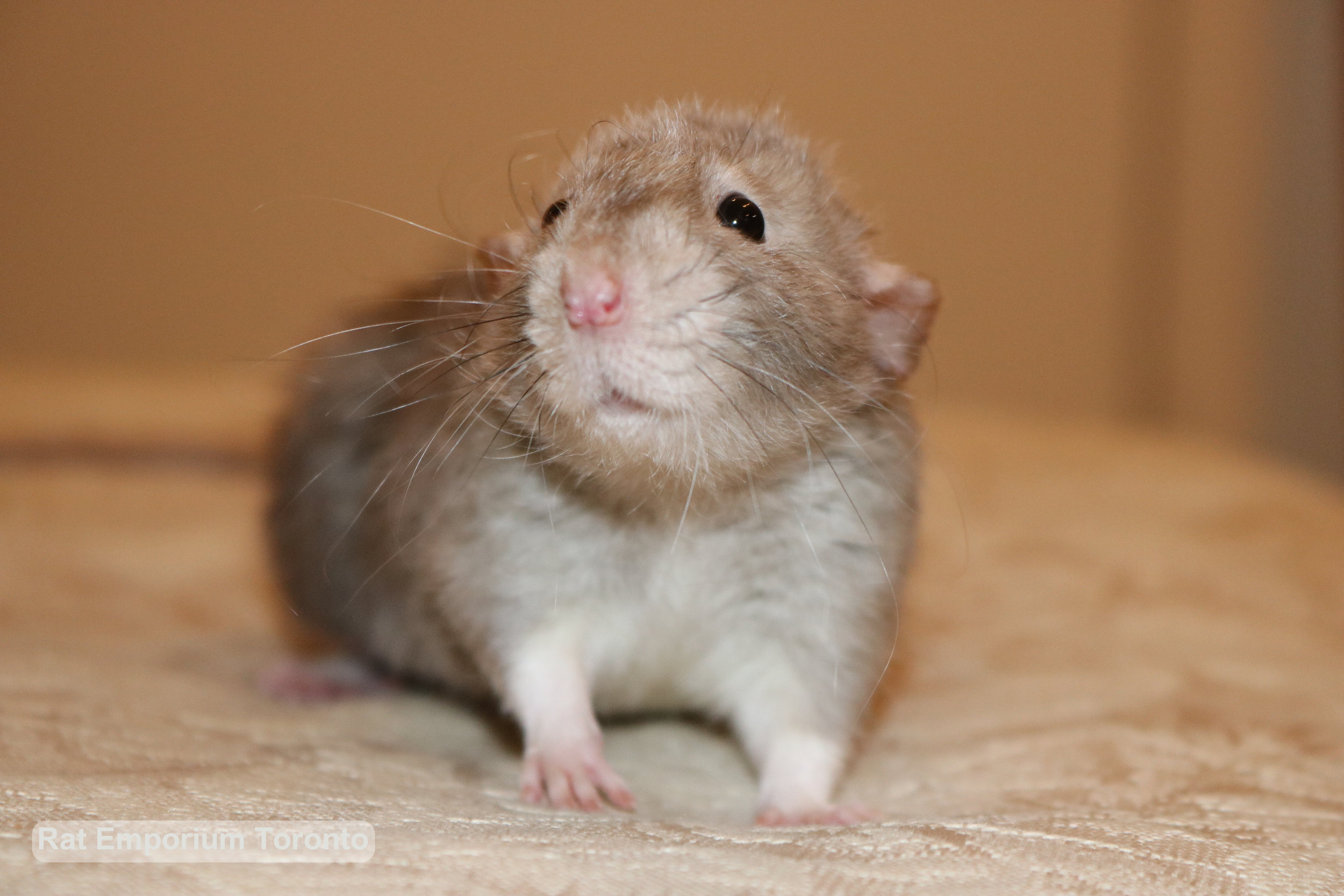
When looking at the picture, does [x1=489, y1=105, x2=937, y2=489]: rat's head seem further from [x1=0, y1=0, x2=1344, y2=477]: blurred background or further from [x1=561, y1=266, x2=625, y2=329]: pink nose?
[x1=0, y1=0, x2=1344, y2=477]: blurred background

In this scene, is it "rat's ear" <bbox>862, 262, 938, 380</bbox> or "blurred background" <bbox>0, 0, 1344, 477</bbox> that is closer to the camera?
"rat's ear" <bbox>862, 262, 938, 380</bbox>

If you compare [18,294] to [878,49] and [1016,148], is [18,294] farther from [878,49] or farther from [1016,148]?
[1016,148]

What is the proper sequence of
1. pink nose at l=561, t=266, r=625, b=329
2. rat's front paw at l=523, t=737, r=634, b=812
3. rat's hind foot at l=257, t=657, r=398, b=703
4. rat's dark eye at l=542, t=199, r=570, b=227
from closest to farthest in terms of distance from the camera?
pink nose at l=561, t=266, r=625, b=329 < rat's front paw at l=523, t=737, r=634, b=812 < rat's dark eye at l=542, t=199, r=570, b=227 < rat's hind foot at l=257, t=657, r=398, b=703

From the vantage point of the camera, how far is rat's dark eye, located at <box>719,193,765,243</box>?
6.42 feet

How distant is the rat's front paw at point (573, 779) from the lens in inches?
73.8

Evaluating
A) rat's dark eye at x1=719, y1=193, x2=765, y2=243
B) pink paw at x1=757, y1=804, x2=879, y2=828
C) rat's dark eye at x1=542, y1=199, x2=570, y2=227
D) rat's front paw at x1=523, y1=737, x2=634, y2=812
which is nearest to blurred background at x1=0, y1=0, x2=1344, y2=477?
rat's dark eye at x1=542, y1=199, x2=570, y2=227

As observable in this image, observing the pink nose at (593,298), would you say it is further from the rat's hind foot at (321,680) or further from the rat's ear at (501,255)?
the rat's hind foot at (321,680)

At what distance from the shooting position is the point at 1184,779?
2.03 metres

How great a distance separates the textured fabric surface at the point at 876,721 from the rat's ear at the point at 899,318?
0.64m

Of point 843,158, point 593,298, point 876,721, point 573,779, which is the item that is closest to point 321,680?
point 573,779

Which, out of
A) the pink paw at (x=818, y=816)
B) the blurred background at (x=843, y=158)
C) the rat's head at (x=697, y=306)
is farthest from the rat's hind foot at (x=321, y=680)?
the blurred background at (x=843, y=158)

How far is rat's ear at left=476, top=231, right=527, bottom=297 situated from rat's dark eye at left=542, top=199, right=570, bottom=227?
0.20ft

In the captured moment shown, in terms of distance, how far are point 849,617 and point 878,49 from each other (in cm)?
484

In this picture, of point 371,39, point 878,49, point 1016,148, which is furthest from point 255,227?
point 1016,148
